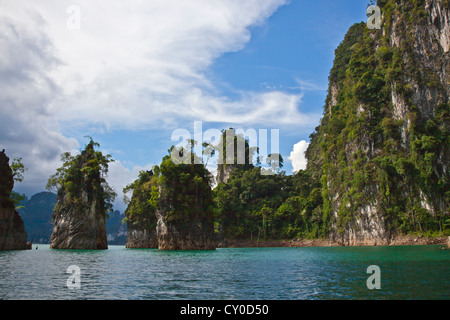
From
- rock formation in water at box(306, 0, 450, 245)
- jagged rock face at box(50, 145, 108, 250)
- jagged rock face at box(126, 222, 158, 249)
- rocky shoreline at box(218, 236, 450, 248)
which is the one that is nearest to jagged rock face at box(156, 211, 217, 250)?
jagged rock face at box(50, 145, 108, 250)

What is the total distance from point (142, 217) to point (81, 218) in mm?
24982

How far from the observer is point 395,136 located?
6200 centimetres

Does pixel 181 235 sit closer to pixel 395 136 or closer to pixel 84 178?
pixel 84 178

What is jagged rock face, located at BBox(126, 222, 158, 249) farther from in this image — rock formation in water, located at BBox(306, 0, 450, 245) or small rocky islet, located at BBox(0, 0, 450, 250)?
rock formation in water, located at BBox(306, 0, 450, 245)

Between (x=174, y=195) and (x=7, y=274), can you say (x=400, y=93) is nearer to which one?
(x=174, y=195)

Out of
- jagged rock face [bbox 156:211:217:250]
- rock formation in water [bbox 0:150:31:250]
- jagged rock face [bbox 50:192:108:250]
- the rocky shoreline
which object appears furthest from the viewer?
the rocky shoreline

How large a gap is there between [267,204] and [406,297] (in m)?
77.8

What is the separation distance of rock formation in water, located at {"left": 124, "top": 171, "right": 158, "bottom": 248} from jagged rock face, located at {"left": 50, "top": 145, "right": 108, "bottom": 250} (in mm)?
19351

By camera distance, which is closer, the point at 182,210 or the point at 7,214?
the point at 7,214

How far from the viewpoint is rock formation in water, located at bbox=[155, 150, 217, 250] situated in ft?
167

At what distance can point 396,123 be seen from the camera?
62500 millimetres

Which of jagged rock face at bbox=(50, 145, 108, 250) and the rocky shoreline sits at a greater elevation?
jagged rock face at bbox=(50, 145, 108, 250)

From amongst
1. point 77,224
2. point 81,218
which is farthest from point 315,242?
point 77,224

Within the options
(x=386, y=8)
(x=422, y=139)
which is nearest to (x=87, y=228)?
(x=422, y=139)
